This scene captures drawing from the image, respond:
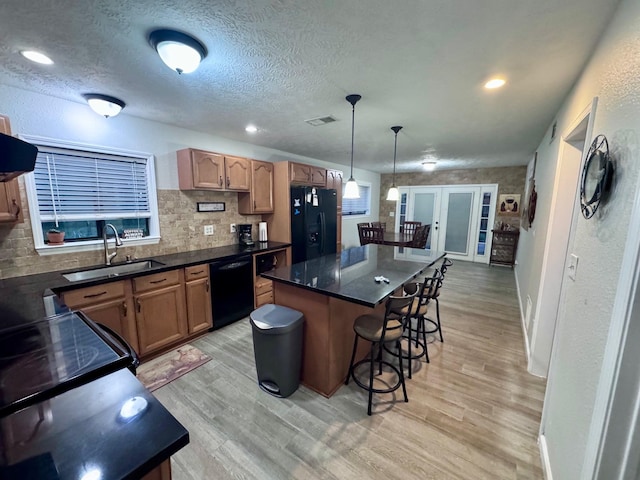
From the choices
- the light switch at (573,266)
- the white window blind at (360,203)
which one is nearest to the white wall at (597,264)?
the light switch at (573,266)

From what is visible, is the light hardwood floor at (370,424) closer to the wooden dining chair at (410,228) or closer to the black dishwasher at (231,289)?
the black dishwasher at (231,289)

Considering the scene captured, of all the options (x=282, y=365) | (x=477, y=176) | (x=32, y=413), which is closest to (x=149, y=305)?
(x=282, y=365)

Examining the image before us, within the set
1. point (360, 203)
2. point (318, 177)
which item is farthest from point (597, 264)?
point (360, 203)

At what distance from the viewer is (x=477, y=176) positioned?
6461mm

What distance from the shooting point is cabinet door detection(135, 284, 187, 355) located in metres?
2.48

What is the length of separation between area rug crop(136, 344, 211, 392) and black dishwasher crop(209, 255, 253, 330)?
0.47 meters

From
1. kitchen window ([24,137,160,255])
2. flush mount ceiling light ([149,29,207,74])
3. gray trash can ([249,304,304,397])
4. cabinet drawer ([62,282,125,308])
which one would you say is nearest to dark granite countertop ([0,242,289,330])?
cabinet drawer ([62,282,125,308])

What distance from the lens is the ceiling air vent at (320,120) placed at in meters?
2.82

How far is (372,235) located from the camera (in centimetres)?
514

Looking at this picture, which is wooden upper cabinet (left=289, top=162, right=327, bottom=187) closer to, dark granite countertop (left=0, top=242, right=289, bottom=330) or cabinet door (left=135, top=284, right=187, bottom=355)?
dark granite countertop (left=0, top=242, right=289, bottom=330)

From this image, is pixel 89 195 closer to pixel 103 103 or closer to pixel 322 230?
pixel 103 103

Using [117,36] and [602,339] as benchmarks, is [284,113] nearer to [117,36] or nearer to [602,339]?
[117,36]

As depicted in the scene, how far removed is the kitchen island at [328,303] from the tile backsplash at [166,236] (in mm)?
1672

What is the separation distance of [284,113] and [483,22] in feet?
5.96
